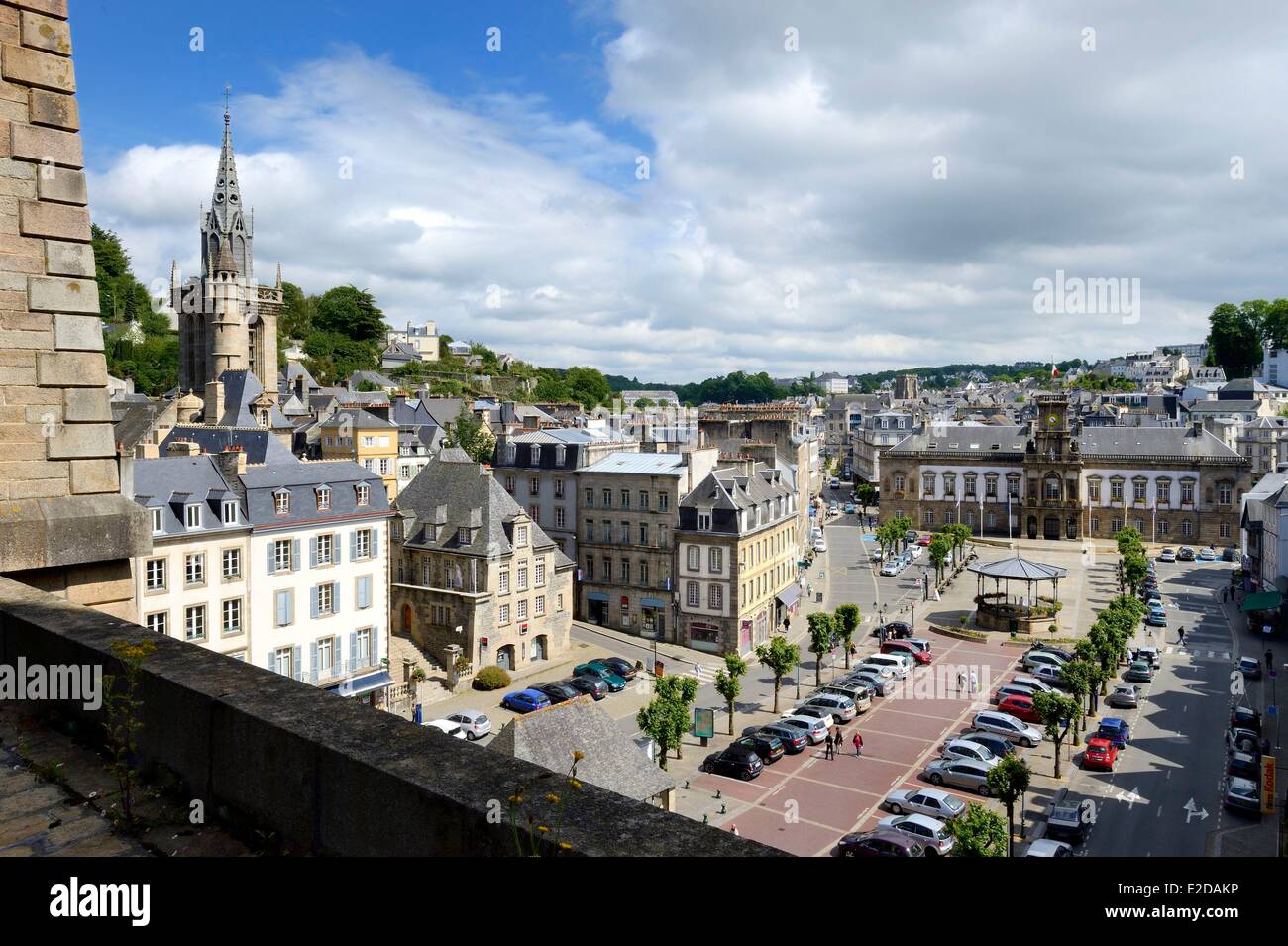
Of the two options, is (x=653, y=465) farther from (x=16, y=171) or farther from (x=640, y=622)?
(x=16, y=171)

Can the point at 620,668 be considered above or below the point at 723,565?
below

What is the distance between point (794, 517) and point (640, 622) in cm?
1402

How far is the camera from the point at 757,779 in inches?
1249

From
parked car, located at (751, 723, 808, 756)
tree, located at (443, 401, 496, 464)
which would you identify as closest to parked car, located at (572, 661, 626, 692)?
parked car, located at (751, 723, 808, 756)

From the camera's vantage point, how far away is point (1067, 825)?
2664 centimetres

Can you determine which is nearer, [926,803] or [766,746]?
[926,803]

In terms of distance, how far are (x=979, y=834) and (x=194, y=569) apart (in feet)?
89.1

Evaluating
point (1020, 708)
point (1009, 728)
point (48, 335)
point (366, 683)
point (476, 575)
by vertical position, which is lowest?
point (1020, 708)

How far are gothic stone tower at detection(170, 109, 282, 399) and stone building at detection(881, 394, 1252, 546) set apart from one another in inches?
2722

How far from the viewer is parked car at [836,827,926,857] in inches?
942

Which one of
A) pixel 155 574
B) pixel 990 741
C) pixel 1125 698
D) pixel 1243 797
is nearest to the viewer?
pixel 1243 797

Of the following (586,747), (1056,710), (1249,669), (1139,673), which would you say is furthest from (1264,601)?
(586,747)

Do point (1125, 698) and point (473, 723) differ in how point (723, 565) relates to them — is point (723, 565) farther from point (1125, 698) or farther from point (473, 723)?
point (1125, 698)
